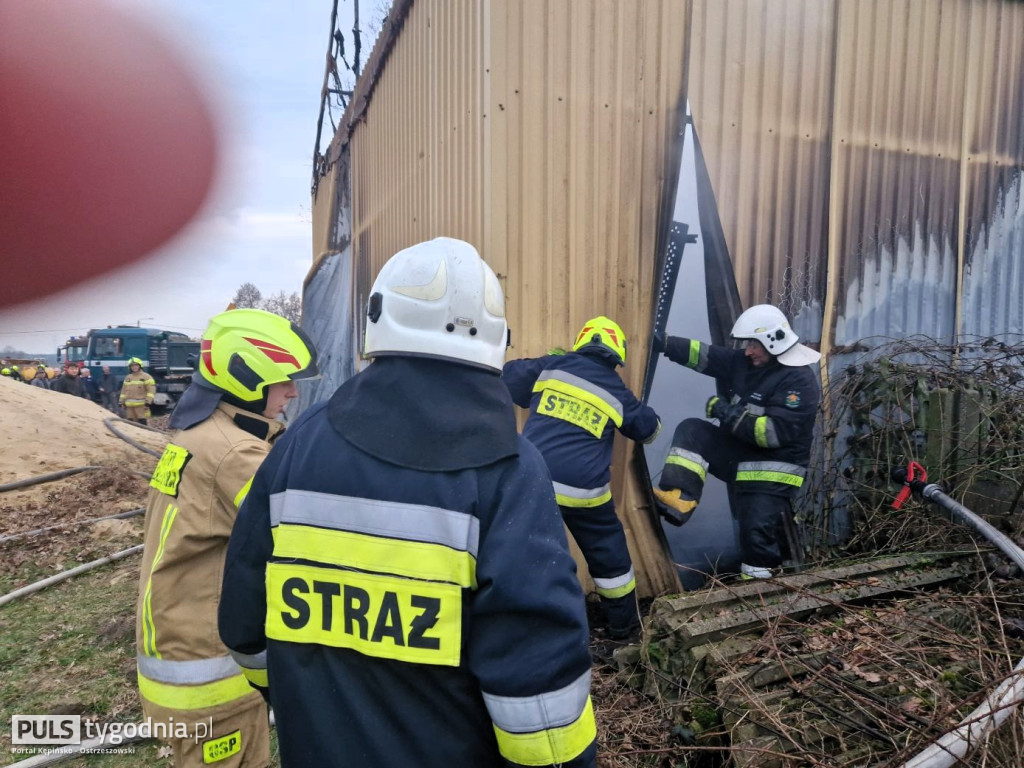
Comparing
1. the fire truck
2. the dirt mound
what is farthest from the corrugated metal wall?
the fire truck

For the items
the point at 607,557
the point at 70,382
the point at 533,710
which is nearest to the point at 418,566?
the point at 533,710

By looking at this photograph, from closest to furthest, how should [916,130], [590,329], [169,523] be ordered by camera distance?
[169,523] → [590,329] → [916,130]

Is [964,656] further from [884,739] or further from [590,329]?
[590,329]

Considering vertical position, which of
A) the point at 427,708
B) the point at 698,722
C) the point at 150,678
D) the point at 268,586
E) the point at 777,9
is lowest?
the point at 698,722

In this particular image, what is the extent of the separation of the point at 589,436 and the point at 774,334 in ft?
4.90

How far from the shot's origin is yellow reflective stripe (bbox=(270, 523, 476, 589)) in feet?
3.95

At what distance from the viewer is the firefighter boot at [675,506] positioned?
13.6 ft

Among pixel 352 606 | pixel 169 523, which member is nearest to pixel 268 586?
pixel 352 606

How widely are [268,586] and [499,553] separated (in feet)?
1.73

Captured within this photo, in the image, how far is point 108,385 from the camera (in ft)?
58.9

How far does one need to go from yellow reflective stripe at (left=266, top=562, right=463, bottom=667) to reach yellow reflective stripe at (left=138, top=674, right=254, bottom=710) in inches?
39.5

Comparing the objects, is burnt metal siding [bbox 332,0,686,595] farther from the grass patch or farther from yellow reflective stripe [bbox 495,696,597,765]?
yellow reflective stripe [bbox 495,696,597,765]

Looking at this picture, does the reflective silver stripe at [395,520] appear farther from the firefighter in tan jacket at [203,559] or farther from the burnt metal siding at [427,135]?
the burnt metal siding at [427,135]

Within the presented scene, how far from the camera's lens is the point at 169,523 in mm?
2057
